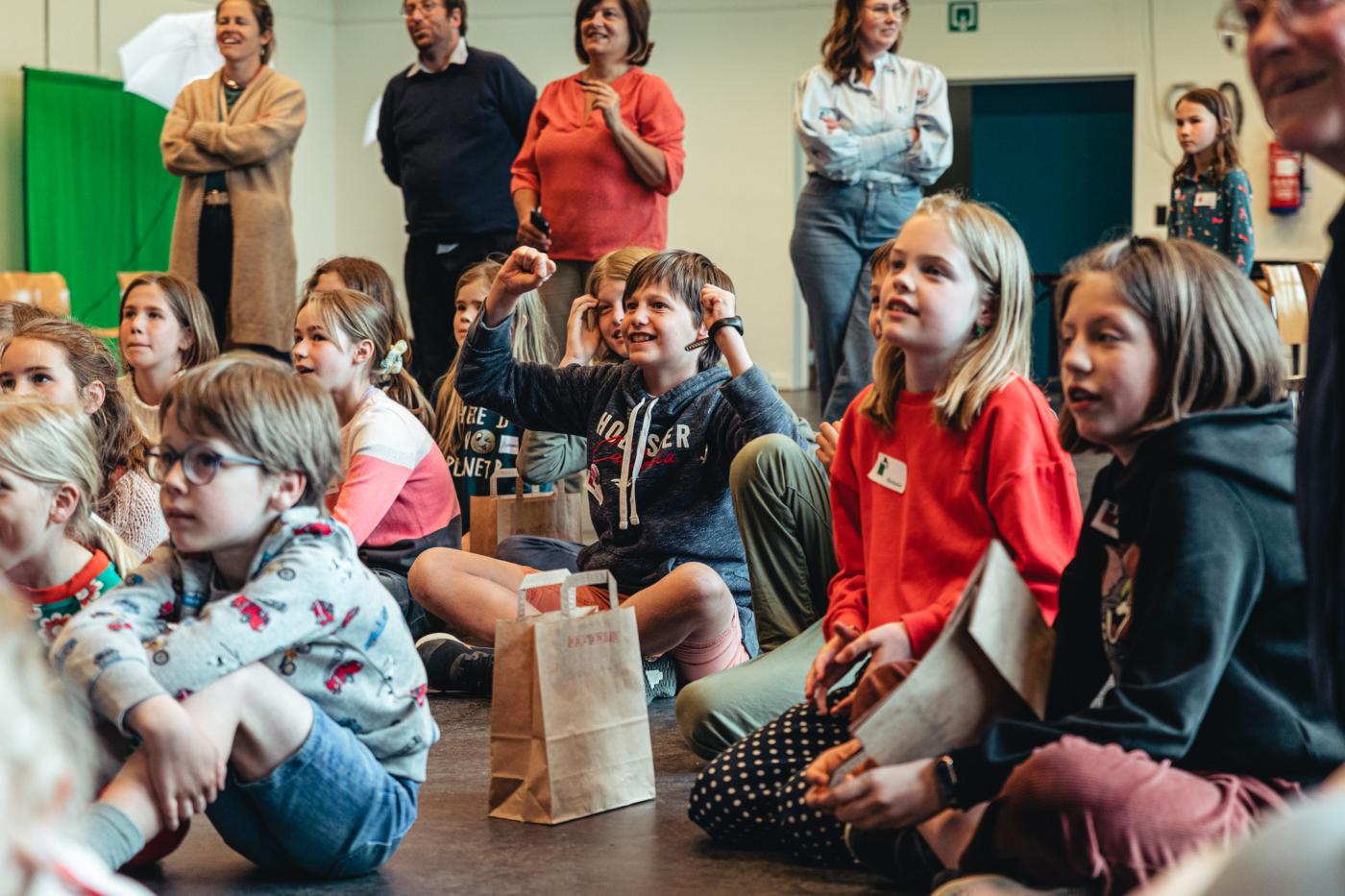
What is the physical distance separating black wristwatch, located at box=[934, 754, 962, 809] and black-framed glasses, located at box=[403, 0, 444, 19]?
12.1ft

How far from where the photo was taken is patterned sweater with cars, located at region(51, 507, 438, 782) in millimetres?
1671

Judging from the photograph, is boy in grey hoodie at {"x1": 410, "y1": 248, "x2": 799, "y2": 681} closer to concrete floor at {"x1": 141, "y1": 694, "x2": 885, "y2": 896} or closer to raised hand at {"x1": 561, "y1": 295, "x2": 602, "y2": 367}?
concrete floor at {"x1": 141, "y1": 694, "x2": 885, "y2": 896}

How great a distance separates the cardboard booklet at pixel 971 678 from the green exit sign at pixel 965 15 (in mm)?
8267

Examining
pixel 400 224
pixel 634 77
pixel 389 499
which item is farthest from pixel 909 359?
pixel 400 224

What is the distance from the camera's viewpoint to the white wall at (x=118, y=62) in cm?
786

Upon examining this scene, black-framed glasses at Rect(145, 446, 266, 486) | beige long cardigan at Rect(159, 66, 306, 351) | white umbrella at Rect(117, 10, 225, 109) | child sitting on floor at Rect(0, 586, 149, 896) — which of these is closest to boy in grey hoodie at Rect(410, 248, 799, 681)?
black-framed glasses at Rect(145, 446, 266, 486)

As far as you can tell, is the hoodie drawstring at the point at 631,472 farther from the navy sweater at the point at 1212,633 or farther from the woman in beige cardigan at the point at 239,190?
the woman in beige cardigan at the point at 239,190

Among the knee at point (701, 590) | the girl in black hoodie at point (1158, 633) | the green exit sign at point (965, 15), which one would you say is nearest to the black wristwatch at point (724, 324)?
the knee at point (701, 590)

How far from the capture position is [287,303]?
4.93m

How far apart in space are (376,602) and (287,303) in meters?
3.29

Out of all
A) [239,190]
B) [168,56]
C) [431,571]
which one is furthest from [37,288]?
[431,571]

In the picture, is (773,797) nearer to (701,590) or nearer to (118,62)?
(701,590)

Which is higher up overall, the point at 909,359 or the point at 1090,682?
the point at 909,359

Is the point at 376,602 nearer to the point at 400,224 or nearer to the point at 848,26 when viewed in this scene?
the point at 848,26
